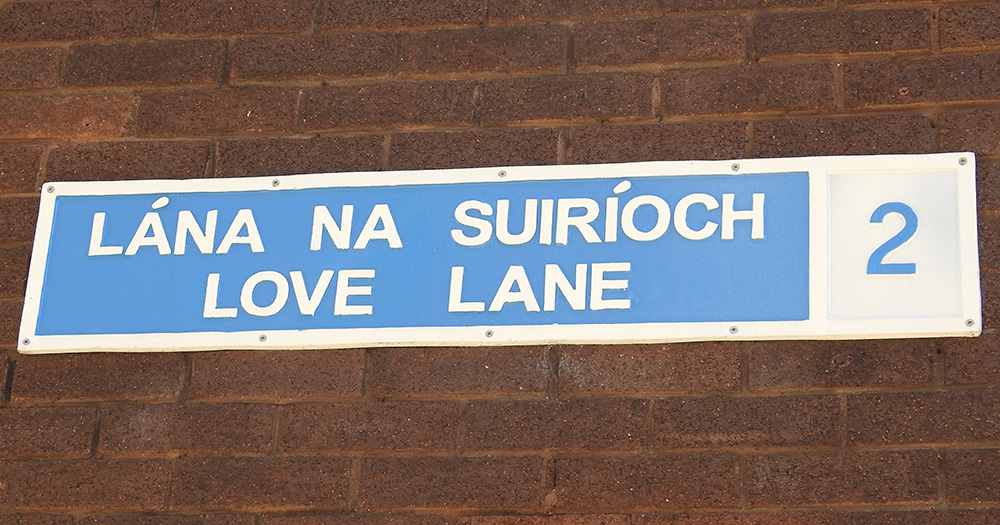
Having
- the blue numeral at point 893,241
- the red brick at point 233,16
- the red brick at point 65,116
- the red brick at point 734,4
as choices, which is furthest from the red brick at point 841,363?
the red brick at point 65,116

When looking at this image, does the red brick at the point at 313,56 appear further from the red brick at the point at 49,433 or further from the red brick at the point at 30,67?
the red brick at the point at 49,433

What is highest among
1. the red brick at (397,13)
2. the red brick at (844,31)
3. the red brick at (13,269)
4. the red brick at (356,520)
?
the red brick at (397,13)

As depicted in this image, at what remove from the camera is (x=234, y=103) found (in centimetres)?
342

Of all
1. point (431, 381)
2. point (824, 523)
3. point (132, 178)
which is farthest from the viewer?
point (132, 178)

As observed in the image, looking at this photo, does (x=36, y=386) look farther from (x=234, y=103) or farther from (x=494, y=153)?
(x=494, y=153)

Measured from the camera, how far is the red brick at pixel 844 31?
320cm

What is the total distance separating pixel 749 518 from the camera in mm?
2887

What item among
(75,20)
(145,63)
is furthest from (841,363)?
(75,20)

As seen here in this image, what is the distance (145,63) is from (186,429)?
0.90 metres

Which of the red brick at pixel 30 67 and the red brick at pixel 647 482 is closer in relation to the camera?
the red brick at pixel 647 482

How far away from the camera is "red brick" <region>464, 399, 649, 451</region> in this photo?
298 cm

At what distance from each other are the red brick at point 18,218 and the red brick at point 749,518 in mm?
1534

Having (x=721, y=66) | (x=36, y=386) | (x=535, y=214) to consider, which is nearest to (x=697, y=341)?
(x=535, y=214)

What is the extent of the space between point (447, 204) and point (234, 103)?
598mm
